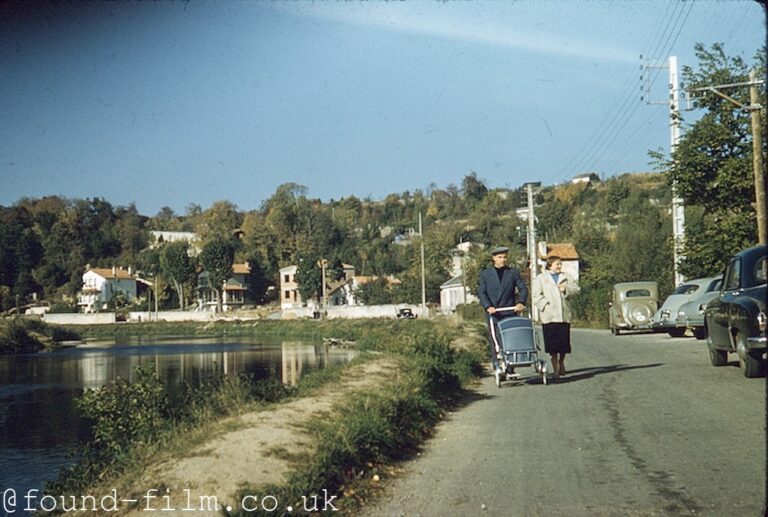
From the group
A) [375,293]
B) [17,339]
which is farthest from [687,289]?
[375,293]

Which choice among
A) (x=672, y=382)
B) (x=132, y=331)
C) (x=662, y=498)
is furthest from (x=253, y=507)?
(x=132, y=331)

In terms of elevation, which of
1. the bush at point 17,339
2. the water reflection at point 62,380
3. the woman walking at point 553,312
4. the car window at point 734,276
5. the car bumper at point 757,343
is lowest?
the water reflection at point 62,380

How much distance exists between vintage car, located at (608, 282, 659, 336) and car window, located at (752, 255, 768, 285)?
19.2m

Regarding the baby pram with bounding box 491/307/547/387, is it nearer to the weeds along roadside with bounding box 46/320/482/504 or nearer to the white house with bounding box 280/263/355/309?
the weeds along roadside with bounding box 46/320/482/504

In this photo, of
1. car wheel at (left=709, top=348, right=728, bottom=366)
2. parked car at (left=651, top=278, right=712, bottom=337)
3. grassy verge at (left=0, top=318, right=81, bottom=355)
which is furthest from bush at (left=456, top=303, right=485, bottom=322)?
car wheel at (left=709, top=348, right=728, bottom=366)

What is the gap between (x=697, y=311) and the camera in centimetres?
2420

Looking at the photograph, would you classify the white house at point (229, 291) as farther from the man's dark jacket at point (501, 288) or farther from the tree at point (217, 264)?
the man's dark jacket at point (501, 288)

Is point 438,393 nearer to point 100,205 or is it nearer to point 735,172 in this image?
point 735,172

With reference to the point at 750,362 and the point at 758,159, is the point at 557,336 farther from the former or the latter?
the point at 758,159

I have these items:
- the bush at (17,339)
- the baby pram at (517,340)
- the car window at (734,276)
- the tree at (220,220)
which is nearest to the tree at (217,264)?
the tree at (220,220)

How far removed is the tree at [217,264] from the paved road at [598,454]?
10311 centimetres

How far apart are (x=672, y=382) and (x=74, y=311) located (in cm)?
6118

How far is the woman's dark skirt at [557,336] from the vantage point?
13562 mm

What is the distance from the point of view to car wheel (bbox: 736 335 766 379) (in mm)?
12227
